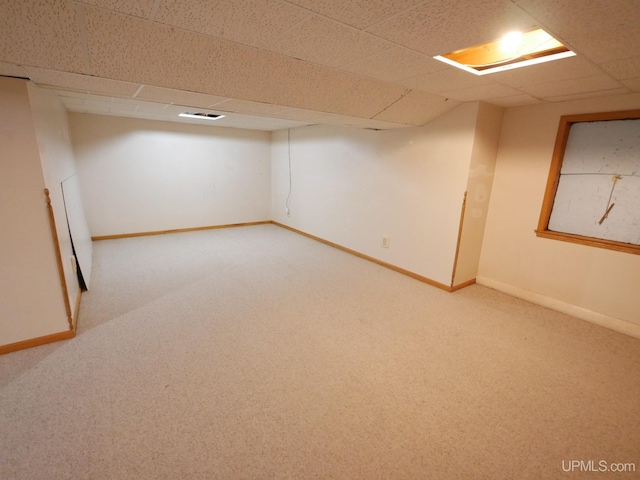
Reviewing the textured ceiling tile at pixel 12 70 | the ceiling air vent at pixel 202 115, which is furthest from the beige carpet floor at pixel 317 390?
the ceiling air vent at pixel 202 115

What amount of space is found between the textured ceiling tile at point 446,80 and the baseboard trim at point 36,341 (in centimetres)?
325

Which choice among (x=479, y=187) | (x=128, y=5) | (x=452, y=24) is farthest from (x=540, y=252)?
(x=128, y=5)

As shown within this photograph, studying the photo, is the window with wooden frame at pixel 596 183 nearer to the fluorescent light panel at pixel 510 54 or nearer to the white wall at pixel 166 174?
the fluorescent light panel at pixel 510 54

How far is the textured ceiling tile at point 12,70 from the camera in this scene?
167 cm

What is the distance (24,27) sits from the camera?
1.34 meters

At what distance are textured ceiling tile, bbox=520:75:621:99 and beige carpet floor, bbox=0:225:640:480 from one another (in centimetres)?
200

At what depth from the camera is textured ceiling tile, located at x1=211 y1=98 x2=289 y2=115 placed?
2658 mm

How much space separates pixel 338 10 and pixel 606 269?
3.12 metres

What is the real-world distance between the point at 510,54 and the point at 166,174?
5249 millimetres

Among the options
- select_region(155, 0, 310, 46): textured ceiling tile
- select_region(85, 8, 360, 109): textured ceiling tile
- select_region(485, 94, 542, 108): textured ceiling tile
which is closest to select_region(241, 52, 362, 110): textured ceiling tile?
select_region(85, 8, 360, 109): textured ceiling tile

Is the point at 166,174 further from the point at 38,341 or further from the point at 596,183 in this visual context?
the point at 596,183

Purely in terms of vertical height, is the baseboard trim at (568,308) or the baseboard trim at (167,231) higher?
the baseboard trim at (167,231)

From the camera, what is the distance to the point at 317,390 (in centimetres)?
188

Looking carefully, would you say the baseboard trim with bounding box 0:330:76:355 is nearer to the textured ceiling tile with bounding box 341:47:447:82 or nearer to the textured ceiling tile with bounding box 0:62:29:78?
the textured ceiling tile with bounding box 0:62:29:78
